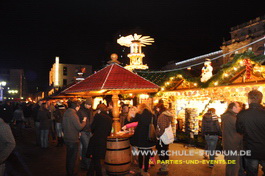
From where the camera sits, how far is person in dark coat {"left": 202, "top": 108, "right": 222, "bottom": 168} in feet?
20.9

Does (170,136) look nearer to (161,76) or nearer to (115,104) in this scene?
(115,104)

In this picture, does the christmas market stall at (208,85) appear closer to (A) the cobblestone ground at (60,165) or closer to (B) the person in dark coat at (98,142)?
(A) the cobblestone ground at (60,165)

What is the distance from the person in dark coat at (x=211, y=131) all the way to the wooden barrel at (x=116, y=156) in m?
2.73

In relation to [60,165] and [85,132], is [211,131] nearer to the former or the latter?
[85,132]

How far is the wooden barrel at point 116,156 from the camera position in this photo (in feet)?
17.7

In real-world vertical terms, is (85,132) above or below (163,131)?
below

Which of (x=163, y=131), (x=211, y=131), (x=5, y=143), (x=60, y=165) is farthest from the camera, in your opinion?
(x=60, y=165)

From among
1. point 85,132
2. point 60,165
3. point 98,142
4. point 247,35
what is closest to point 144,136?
point 98,142

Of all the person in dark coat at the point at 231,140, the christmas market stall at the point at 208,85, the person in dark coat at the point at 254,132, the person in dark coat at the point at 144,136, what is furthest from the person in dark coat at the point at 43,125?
the person in dark coat at the point at 254,132

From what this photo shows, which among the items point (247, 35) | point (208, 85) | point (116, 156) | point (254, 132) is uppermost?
point (247, 35)

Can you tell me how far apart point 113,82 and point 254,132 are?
325 centimetres

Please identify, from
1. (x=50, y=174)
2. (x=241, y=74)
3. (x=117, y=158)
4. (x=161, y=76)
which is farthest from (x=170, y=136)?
(x=161, y=76)

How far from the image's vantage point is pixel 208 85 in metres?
9.31

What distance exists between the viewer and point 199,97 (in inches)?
457
